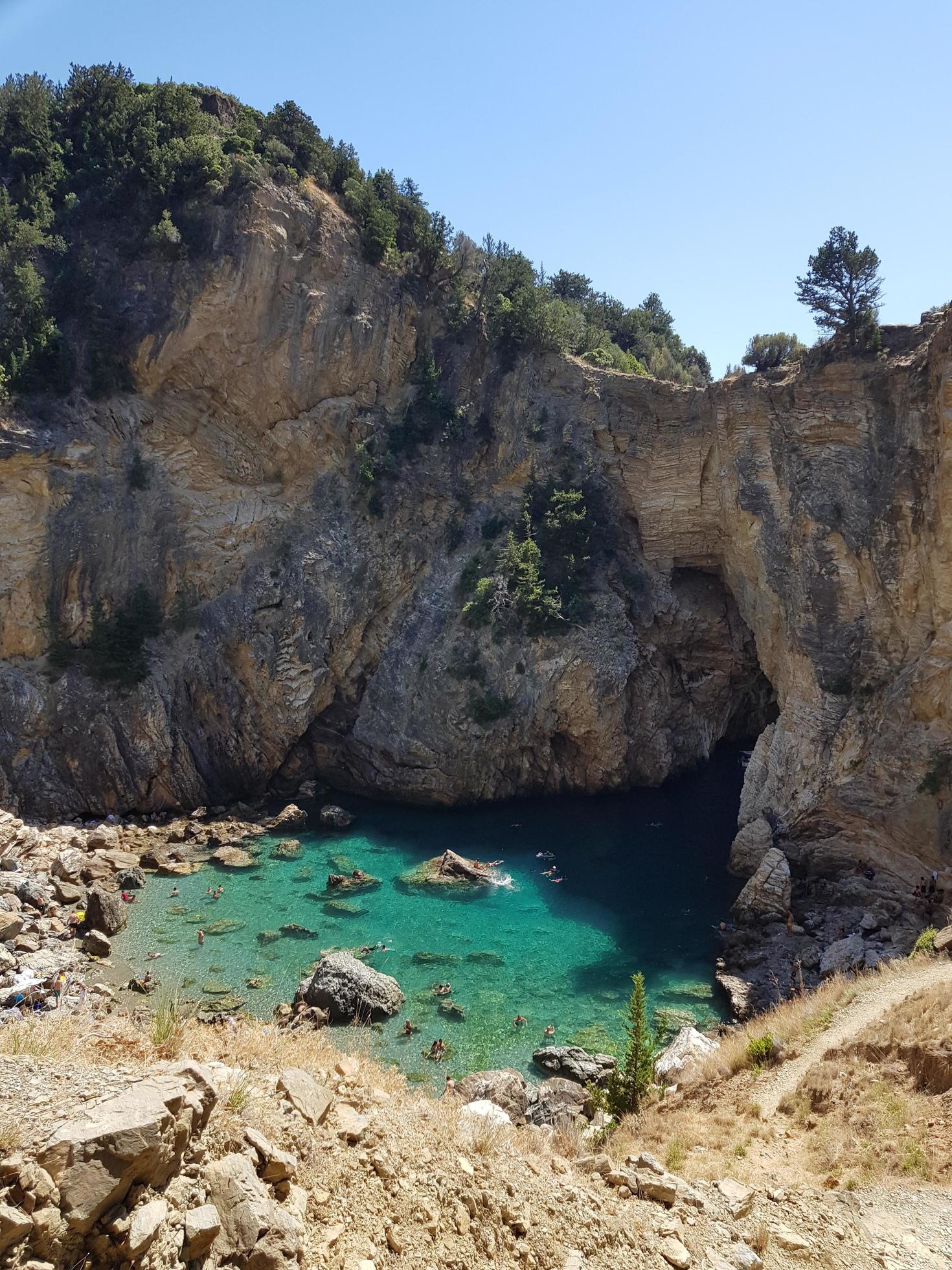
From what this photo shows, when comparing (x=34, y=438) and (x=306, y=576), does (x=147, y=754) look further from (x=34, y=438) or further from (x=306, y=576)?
(x=34, y=438)

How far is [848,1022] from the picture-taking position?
1212cm

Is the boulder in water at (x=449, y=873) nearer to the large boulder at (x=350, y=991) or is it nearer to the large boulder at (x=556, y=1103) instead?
the large boulder at (x=350, y=991)

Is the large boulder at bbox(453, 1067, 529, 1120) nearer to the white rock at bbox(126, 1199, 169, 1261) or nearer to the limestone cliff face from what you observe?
the white rock at bbox(126, 1199, 169, 1261)

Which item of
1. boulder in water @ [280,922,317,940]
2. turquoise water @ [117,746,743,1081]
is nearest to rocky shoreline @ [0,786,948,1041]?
turquoise water @ [117,746,743,1081]

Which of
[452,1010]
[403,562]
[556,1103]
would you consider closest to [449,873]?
[452,1010]

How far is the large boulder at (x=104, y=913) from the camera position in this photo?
19.9 meters

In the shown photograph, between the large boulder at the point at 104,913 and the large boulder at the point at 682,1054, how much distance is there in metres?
14.3

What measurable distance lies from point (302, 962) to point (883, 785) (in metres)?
16.9

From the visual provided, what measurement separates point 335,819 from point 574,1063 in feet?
48.5

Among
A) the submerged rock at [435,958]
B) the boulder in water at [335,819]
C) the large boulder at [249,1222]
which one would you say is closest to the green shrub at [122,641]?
the boulder in water at [335,819]

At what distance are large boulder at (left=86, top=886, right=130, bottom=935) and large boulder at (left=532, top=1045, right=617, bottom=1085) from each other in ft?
38.6

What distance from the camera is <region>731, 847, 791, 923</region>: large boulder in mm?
20844

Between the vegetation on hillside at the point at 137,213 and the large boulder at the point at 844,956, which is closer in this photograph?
the large boulder at the point at 844,956

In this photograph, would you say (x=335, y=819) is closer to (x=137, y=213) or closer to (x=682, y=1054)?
(x=682, y=1054)
